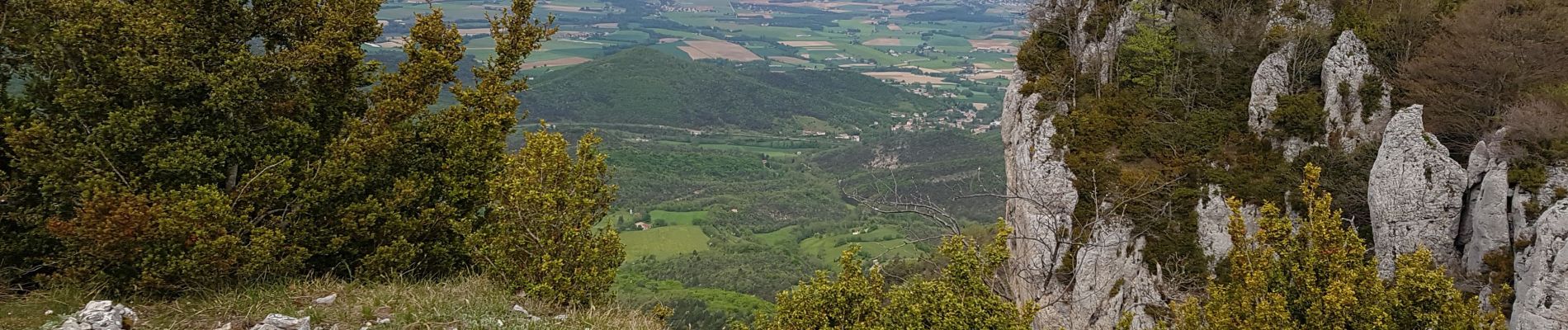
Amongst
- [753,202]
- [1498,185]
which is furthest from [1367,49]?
[753,202]

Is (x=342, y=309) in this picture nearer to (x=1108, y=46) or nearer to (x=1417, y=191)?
(x=1417, y=191)

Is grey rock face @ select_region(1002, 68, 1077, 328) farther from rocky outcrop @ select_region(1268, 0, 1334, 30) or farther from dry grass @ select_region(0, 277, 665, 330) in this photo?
dry grass @ select_region(0, 277, 665, 330)

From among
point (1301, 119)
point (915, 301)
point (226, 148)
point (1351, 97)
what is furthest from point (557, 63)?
point (915, 301)

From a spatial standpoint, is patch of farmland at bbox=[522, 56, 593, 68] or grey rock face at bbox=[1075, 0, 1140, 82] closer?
grey rock face at bbox=[1075, 0, 1140, 82]

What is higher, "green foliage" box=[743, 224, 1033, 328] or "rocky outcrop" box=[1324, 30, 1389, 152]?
"rocky outcrop" box=[1324, 30, 1389, 152]

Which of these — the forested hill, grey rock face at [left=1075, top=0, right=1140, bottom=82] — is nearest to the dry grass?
grey rock face at [left=1075, top=0, right=1140, bottom=82]

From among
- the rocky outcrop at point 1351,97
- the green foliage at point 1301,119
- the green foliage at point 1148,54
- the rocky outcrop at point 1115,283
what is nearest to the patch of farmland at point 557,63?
the green foliage at point 1148,54
